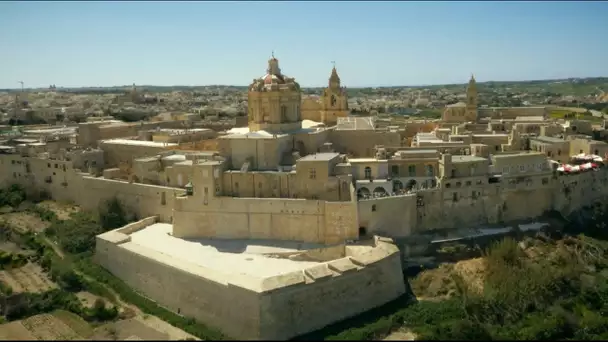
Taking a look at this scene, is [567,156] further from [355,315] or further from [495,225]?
[355,315]

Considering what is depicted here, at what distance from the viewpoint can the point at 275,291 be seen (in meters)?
17.4

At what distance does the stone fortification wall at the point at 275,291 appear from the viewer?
17.4 metres

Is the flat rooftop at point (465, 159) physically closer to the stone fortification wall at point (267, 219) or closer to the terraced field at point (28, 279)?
the stone fortification wall at point (267, 219)

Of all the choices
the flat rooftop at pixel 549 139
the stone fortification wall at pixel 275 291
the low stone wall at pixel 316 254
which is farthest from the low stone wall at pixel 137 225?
the flat rooftop at pixel 549 139

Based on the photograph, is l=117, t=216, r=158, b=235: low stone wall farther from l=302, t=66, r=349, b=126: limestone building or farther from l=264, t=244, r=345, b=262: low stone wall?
l=302, t=66, r=349, b=126: limestone building

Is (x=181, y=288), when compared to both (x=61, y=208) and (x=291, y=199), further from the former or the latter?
(x=61, y=208)

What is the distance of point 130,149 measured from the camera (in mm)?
33875

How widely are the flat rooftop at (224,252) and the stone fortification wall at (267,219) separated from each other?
0.43 metres

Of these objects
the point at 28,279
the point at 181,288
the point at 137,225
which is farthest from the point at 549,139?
the point at 28,279

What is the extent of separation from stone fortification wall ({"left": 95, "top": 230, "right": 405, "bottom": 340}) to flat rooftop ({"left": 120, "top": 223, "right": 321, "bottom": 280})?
2.40 ft

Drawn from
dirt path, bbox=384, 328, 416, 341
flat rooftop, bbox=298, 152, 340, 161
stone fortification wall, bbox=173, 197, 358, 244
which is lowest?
dirt path, bbox=384, 328, 416, 341

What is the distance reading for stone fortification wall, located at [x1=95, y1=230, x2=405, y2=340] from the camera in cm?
1741

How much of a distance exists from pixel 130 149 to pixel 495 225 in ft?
68.8

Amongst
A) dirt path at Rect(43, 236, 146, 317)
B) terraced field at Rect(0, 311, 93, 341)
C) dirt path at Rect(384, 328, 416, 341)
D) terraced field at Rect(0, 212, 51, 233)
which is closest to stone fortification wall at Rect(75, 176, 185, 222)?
terraced field at Rect(0, 212, 51, 233)
